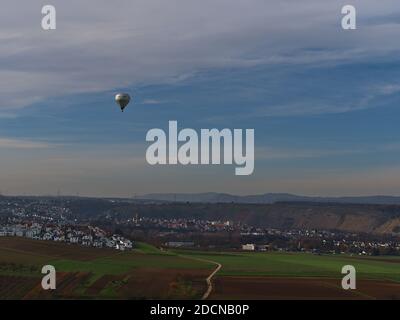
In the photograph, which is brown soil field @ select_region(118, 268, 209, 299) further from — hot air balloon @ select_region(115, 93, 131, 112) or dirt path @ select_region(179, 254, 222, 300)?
hot air balloon @ select_region(115, 93, 131, 112)

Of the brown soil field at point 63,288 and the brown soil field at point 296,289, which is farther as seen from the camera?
the brown soil field at point 296,289

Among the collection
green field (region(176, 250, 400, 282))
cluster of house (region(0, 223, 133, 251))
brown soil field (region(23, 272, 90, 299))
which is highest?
cluster of house (region(0, 223, 133, 251))

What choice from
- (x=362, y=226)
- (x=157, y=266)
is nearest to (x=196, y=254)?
(x=157, y=266)

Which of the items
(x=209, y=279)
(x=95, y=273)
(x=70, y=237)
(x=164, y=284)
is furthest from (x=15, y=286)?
(x=70, y=237)

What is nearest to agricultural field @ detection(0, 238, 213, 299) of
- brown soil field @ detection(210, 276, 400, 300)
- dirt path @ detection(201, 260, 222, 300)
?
dirt path @ detection(201, 260, 222, 300)

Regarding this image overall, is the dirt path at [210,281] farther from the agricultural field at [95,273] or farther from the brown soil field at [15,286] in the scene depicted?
the brown soil field at [15,286]

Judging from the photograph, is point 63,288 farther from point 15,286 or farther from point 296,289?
point 296,289

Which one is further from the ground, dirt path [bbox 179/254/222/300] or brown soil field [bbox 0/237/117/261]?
brown soil field [bbox 0/237/117/261]

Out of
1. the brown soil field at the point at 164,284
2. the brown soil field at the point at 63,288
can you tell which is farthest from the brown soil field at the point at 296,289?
the brown soil field at the point at 63,288
